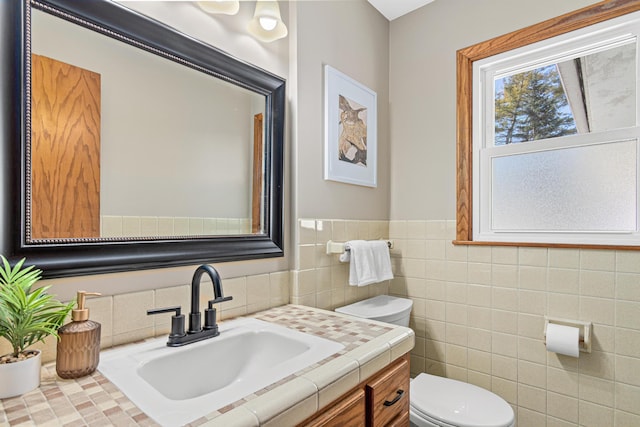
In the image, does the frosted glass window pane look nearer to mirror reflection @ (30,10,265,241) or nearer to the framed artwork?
the framed artwork

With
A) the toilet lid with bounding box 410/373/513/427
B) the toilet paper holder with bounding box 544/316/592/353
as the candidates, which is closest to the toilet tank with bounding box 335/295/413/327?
the toilet lid with bounding box 410/373/513/427

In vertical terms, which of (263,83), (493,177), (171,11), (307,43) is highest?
(307,43)

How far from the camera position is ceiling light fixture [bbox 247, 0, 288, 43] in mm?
1331

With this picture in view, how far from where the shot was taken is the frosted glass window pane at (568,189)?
1517mm

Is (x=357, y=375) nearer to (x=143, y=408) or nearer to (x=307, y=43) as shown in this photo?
(x=143, y=408)

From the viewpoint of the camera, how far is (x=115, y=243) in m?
0.98

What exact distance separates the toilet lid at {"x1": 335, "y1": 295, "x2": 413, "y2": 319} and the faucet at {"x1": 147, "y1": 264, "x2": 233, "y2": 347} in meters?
0.75

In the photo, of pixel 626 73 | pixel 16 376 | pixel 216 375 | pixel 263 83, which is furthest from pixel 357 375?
pixel 626 73

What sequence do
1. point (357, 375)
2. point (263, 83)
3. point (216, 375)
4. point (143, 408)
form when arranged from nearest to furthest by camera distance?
1. point (143, 408)
2. point (357, 375)
3. point (216, 375)
4. point (263, 83)

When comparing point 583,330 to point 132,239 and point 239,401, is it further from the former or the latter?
point 132,239

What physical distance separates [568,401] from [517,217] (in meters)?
0.90

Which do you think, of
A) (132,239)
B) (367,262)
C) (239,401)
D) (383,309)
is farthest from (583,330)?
(132,239)

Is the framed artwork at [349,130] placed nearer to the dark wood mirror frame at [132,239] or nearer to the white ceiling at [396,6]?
the dark wood mirror frame at [132,239]

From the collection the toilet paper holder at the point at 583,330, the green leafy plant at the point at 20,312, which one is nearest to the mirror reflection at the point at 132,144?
the green leafy plant at the point at 20,312
